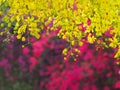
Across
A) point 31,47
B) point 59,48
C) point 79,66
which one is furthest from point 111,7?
point 31,47

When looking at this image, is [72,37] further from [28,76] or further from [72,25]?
[28,76]

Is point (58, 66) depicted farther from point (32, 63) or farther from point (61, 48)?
point (32, 63)

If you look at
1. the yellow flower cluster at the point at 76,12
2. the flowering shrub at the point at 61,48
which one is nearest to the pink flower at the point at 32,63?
the flowering shrub at the point at 61,48

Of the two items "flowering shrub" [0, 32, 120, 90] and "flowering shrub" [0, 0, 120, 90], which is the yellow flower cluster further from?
"flowering shrub" [0, 32, 120, 90]

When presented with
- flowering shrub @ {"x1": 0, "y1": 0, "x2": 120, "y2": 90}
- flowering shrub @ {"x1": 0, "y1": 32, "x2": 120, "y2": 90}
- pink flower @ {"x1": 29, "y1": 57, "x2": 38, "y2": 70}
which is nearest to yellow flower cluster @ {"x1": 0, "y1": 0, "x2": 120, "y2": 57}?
flowering shrub @ {"x1": 0, "y1": 0, "x2": 120, "y2": 90}

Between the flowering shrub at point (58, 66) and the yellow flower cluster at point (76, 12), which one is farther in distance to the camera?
the flowering shrub at point (58, 66)

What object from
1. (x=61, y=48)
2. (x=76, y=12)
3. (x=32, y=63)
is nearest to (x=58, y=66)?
(x=61, y=48)

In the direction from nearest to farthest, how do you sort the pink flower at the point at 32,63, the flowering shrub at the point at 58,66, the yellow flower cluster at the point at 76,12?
the yellow flower cluster at the point at 76,12 < the flowering shrub at the point at 58,66 < the pink flower at the point at 32,63

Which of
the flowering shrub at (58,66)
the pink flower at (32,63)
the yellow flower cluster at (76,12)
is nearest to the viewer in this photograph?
Result: the yellow flower cluster at (76,12)

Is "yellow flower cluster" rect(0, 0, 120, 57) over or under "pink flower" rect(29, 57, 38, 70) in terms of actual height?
over

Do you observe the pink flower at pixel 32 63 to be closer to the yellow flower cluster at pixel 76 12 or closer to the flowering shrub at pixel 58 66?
the flowering shrub at pixel 58 66

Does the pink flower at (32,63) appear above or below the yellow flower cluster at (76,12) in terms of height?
below

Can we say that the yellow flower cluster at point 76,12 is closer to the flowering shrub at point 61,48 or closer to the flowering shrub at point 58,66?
the flowering shrub at point 61,48

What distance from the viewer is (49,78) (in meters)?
9.59
